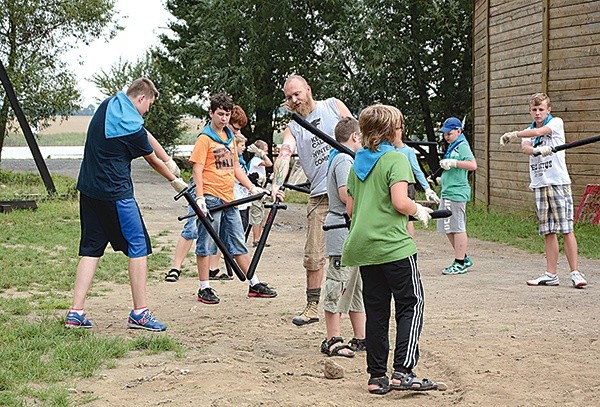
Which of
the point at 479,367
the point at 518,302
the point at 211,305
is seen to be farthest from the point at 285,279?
the point at 479,367

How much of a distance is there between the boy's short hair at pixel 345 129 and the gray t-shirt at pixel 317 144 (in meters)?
0.43

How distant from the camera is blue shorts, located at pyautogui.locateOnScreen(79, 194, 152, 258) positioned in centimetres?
679

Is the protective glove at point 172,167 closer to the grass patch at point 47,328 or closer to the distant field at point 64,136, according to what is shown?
the grass patch at point 47,328

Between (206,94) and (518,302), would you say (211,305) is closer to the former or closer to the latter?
(518,302)

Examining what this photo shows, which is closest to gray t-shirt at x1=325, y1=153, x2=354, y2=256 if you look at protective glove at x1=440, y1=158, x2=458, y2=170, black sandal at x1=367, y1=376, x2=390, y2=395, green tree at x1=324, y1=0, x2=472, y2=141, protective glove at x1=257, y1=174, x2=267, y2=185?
black sandal at x1=367, y1=376, x2=390, y2=395

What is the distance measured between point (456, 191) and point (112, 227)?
14.4ft

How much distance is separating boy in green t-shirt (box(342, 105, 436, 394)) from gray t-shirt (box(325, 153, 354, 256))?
0.70 m

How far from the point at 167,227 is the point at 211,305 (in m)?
7.52

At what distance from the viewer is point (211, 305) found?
8109mm

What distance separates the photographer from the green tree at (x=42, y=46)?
27.5 m

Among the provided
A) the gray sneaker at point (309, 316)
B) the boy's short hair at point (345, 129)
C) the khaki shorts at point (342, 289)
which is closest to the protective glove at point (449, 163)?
the gray sneaker at point (309, 316)

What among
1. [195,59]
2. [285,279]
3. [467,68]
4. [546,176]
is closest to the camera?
[546,176]

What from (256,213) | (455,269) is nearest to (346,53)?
(256,213)

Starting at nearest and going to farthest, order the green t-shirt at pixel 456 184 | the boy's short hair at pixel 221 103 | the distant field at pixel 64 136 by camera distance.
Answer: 1. the boy's short hair at pixel 221 103
2. the green t-shirt at pixel 456 184
3. the distant field at pixel 64 136
